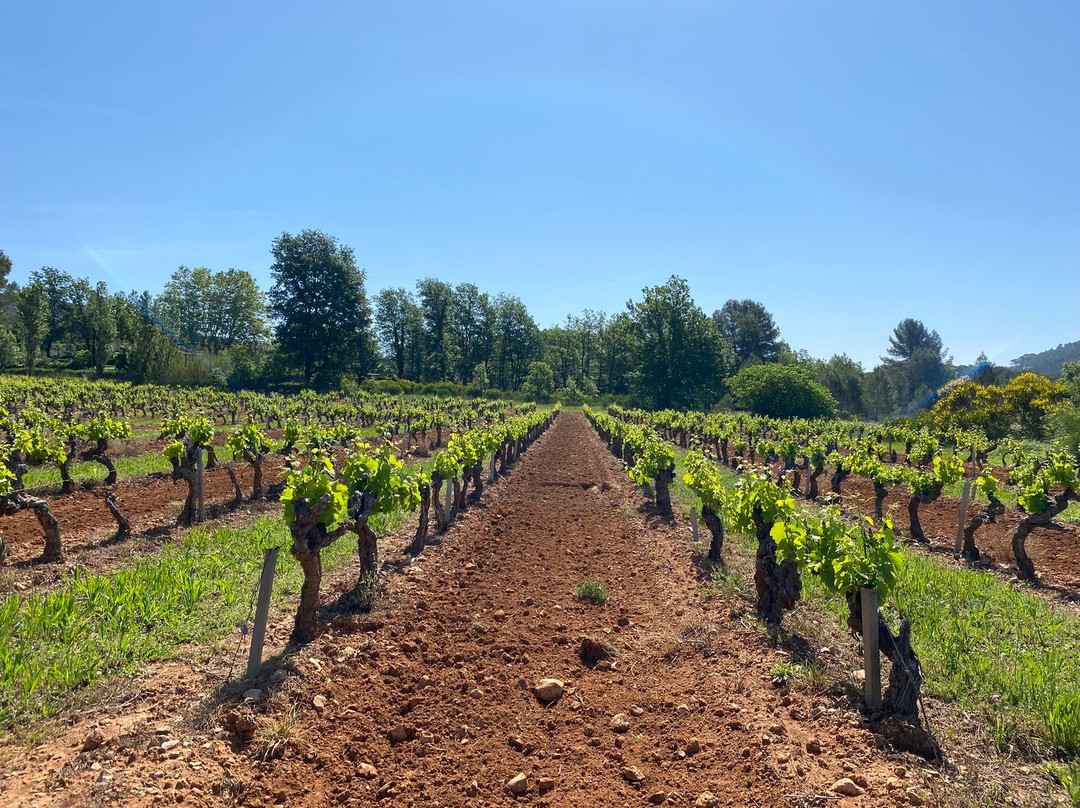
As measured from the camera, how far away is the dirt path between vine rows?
4035 millimetres

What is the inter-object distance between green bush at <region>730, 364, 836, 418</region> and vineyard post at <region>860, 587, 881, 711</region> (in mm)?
51030

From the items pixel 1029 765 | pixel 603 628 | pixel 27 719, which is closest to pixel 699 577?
pixel 603 628

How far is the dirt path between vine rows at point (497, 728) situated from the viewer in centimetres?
404

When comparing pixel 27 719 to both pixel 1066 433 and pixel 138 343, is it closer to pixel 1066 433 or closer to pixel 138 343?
pixel 1066 433

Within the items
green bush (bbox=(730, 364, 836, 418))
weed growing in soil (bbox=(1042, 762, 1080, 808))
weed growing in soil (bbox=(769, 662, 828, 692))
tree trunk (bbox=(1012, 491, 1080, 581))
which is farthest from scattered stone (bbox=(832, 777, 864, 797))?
green bush (bbox=(730, 364, 836, 418))

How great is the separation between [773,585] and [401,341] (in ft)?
277

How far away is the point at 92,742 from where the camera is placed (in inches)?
161

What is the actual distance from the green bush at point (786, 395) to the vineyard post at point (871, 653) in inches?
2009

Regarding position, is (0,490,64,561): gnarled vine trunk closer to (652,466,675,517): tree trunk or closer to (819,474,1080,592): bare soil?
(652,466,675,517): tree trunk

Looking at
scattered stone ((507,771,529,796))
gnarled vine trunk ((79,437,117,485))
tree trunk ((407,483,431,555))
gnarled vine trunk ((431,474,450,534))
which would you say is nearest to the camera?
scattered stone ((507,771,529,796))

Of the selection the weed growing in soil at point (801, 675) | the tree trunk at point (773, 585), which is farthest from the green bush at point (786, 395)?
the weed growing in soil at point (801, 675)

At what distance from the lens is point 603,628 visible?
7.29 metres

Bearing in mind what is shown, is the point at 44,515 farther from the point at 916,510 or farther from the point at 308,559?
the point at 916,510

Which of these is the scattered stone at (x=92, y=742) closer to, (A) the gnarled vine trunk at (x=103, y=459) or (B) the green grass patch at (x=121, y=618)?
(B) the green grass patch at (x=121, y=618)
